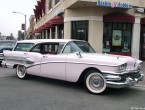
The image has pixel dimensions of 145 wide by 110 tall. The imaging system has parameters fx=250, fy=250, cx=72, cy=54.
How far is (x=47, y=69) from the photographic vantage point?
8.54 m

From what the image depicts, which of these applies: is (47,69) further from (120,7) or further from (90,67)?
(120,7)

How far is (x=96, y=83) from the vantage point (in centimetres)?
735

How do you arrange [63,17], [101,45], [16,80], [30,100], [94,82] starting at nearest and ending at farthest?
[30,100] → [94,82] → [16,80] → [101,45] → [63,17]

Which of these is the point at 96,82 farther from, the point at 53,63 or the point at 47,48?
the point at 47,48

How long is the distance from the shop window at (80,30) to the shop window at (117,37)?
1.32 meters

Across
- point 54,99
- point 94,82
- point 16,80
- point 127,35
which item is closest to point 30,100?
point 54,99

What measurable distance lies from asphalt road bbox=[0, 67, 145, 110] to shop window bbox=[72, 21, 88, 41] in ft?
27.7

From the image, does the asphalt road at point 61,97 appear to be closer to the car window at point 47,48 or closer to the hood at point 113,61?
the hood at point 113,61

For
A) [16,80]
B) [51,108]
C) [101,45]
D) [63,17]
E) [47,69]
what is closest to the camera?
[51,108]

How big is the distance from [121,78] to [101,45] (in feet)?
33.4

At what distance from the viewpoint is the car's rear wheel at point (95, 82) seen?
7.25 meters

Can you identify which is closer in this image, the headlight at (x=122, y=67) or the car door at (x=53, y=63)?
the headlight at (x=122, y=67)

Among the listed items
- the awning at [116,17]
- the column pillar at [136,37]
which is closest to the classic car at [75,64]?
the awning at [116,17]

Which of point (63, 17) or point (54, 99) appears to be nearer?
point (54, 99)
